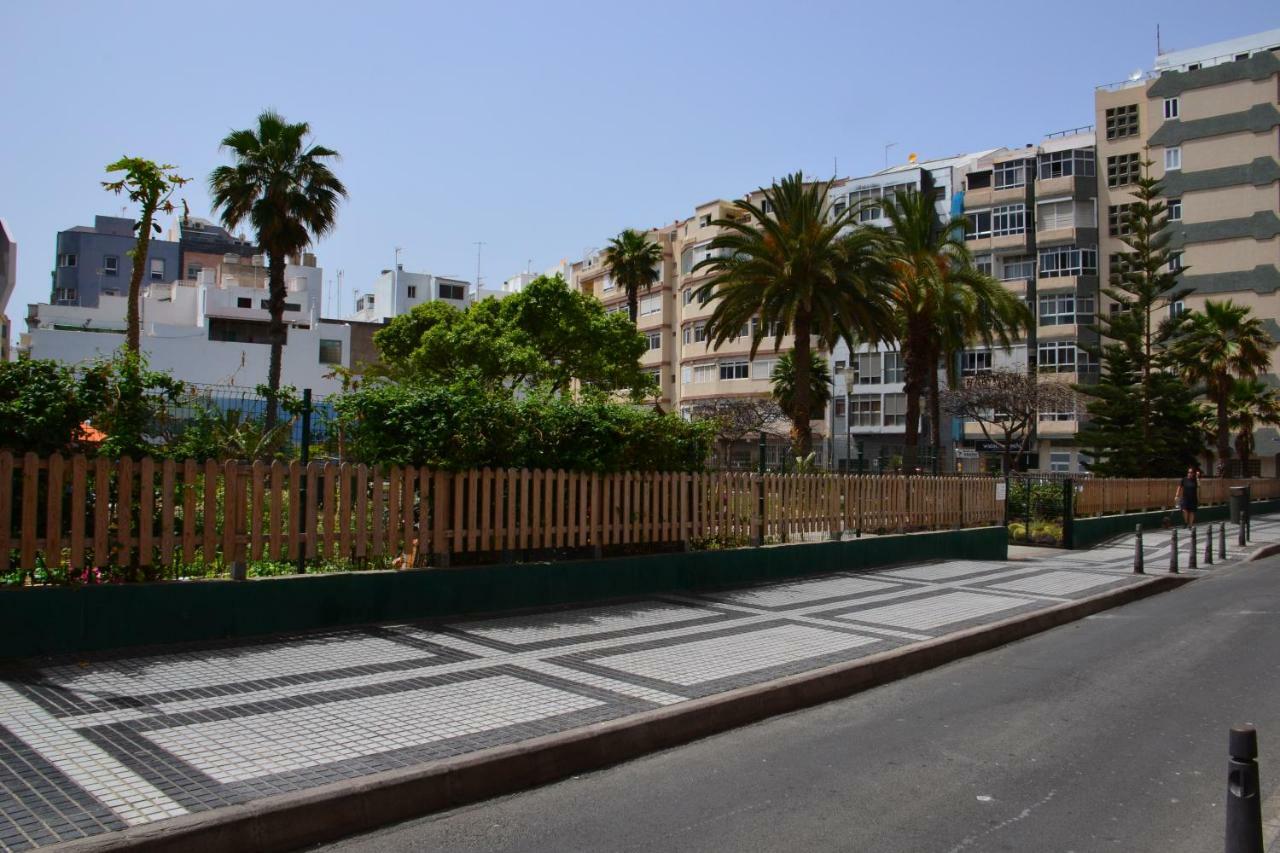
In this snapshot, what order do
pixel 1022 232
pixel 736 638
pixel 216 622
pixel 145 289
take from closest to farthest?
pixel 216 622 < pixel 736 638 < pixel 1022 232 < pixel 145 289

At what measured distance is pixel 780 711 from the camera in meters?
7.77

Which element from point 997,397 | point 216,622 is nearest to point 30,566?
point 216,622

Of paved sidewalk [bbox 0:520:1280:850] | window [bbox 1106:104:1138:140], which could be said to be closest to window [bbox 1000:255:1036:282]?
window [bbox 1106:104:1138:140]

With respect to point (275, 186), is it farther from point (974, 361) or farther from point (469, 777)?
point (974, 361)

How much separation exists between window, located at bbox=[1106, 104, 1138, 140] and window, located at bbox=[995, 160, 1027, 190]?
562 cm

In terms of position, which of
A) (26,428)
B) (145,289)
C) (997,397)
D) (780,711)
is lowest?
(780,711)

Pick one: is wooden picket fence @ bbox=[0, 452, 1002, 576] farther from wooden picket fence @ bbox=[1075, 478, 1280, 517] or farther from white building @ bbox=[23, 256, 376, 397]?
white building @ bbox=[23, 256, 376, 397]

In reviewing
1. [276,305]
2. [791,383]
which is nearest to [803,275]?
[276,305]

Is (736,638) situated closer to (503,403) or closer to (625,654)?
(625,654)

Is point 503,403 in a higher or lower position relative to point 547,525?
higher

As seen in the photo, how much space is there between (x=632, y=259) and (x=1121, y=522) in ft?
131

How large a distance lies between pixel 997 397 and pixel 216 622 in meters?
50.0

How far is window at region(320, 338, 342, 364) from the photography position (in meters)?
68.2

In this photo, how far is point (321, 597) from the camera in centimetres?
931
